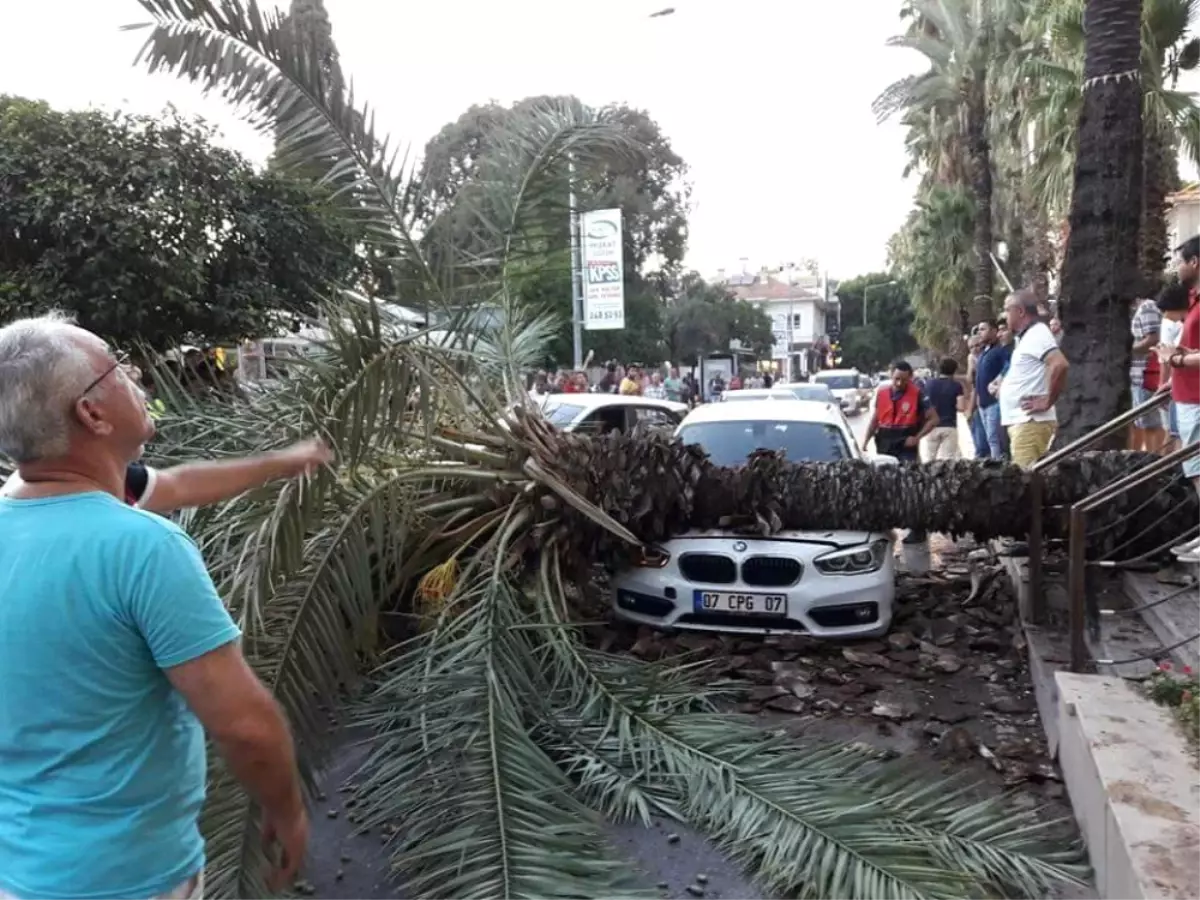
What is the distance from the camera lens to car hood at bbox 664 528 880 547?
610cm

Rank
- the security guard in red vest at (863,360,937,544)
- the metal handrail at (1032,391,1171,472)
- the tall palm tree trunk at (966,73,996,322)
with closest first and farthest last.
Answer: the metal handrail at (1032,391,1171,472) → the security guard in red vest at (863,360,937,544) → the tall palm tree trunk at (966,73,996,322)

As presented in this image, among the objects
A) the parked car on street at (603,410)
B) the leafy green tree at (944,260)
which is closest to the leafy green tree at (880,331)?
the leafy green tree at (944,260)

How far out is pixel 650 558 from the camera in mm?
6234

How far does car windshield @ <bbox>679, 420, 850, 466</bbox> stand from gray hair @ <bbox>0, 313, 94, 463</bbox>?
19.1ft

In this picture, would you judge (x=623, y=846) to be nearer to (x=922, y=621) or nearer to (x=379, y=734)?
(x=379, y=734)

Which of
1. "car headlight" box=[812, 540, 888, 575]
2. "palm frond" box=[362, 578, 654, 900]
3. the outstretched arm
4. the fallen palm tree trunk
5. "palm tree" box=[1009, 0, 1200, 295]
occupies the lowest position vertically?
"palm frond" box=[362, 578, 654, 900]

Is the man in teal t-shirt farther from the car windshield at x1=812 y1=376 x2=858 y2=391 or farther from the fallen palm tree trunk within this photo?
the car windshield at x1=812 y1=376 x2=858 y2=391

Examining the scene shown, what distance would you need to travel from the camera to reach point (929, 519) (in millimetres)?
6414

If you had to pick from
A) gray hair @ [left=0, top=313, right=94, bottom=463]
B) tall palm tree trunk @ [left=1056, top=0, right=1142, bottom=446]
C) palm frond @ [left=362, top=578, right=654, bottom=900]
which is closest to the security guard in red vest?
tall palm tree trunk @ [left=1056, top=0, right=1142, bottom=446]

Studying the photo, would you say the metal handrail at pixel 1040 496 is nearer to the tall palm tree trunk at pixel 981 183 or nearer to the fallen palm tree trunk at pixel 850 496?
the fallen palm tree trunk at pixel 850 496

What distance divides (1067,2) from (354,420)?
1651cm

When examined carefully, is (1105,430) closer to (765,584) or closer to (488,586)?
(765,584)

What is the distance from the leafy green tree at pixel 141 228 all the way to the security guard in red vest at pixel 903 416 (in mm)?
5973

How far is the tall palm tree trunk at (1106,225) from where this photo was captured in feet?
25.0
